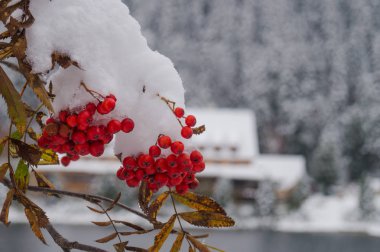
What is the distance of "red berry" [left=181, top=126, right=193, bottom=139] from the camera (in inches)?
20.6

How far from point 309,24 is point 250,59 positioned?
452 centimetres

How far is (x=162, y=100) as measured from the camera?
540 millimetres

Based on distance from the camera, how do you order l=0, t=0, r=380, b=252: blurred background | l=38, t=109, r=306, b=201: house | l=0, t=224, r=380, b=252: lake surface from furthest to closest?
l=38, t=109, r=306, b=201: house < l=0, t=0, r=380, b=252: blurred background < l=0, t=224, r=380, b=252: lake surface

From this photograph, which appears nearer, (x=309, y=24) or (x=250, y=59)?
(x=250, y=59)

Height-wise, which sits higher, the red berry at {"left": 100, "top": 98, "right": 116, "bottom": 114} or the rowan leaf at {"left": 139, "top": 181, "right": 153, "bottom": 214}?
the red berry at {"left": 100, "top": 98, "right": 116, "bottom": 114}

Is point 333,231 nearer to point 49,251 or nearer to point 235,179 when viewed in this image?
point 235,179

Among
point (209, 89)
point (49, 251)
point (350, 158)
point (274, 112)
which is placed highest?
point (209, 89)

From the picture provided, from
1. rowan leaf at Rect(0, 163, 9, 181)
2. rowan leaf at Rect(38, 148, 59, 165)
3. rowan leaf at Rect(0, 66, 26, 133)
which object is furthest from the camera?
rowan leaf at Rect(38, 148, 59, 165)

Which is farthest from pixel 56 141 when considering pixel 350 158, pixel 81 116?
pixel 350 158

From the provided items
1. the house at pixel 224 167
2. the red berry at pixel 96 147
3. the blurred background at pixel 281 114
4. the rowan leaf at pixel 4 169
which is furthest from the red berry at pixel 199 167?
the house at pixel 224 167

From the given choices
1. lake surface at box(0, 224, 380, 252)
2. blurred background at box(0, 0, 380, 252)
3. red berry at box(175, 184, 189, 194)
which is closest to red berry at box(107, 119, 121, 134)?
red berry at box(175, 184, 189, 194)

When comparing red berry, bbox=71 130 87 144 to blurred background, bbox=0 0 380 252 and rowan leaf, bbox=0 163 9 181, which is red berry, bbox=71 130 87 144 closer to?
rowan leaf, bbox=0 163 9 181

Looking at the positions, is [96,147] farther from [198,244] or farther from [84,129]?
[198,244]

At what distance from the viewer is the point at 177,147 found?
20.5 inches
